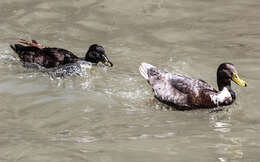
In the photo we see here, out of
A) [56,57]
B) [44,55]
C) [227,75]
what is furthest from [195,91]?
[44,55]

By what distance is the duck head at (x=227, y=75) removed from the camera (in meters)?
8.57

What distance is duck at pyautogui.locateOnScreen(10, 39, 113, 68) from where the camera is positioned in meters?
9.97

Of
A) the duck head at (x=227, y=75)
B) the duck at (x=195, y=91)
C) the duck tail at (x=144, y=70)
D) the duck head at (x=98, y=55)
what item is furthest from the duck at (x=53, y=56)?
the duck head at (x=227, y=75)

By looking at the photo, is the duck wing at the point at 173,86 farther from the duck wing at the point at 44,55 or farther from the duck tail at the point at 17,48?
the duck tail at the point at 17,48

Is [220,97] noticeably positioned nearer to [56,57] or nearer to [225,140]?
[225,140]

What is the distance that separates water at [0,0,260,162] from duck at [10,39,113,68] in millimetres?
231

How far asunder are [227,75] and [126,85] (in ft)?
6.10

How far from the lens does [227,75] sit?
28.2 feet

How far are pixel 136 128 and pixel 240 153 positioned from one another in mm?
1657

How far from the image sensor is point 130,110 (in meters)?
8.31

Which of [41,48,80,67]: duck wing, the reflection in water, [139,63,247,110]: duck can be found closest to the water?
the reflection in water

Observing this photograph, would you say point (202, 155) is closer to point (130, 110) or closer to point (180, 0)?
point (130, 110)

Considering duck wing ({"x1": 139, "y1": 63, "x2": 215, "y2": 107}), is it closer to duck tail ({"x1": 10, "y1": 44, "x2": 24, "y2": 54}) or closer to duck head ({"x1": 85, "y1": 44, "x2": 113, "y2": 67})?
duck head ({"x1": 85, "y1": 44, "x2": 113, "y2": 67})

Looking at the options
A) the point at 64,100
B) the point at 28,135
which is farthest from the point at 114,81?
the point at 28,135
